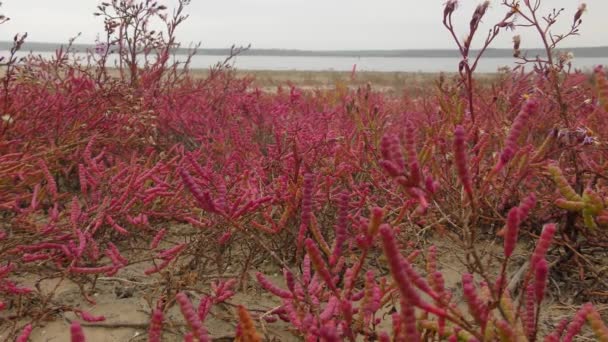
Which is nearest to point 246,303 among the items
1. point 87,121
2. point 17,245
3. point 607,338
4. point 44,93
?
point 17,245

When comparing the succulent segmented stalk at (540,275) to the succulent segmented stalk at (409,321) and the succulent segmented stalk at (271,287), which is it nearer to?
the succulent segmented stalk at (409,321)

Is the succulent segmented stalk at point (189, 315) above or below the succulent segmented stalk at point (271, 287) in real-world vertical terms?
above

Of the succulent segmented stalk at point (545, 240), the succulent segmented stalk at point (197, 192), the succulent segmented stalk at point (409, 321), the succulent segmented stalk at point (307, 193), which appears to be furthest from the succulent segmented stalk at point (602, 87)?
the succulent segmented stalk at point (197, 192)

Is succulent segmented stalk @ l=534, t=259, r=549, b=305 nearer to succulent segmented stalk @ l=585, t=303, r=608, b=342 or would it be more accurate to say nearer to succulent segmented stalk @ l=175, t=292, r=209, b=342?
succulent segmented stalk @ l=585, t=303, r=608, b=342

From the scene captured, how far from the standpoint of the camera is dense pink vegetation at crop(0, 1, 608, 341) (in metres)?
0.86

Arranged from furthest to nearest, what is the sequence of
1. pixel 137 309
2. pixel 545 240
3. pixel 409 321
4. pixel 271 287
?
pixel 137 309
pixel 271 287
pixel 545 240
pixel 409 321

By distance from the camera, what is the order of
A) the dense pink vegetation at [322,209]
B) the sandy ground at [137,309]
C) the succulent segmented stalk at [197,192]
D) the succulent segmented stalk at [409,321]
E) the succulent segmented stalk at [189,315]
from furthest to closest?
the sandy ground at [137,309], the succulent segmented stalk at [197,192], the dense pink vegetation at [322,209], the succulent segmented stalk at [189,315], the succulent segmented stalk at [409,321]

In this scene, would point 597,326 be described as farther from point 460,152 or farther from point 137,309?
point 137,309

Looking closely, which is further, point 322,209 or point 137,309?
point 322,209

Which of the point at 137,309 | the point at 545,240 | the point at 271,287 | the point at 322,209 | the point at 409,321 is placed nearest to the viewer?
the point at 409,321

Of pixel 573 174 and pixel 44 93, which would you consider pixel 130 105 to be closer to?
pixel 44 93

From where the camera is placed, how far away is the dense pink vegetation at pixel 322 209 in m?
0.86

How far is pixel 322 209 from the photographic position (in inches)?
106

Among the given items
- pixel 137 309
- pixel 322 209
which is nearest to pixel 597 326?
pixel 137 309
